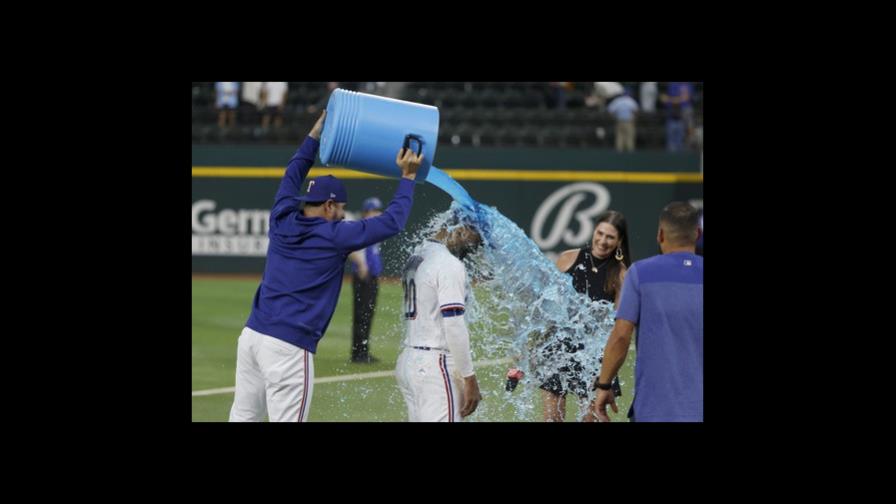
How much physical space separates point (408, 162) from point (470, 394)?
1.44 m

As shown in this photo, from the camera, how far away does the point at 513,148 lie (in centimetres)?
2116

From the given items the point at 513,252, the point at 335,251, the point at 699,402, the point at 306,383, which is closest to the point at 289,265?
the point at 335,251

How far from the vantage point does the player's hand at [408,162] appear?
22.5 ft

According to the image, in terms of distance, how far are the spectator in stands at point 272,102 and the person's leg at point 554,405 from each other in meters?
15.0

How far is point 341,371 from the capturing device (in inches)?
481

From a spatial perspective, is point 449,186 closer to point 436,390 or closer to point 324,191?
point 324,191

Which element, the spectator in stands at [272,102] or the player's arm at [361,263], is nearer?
the player's arm at [361,263]

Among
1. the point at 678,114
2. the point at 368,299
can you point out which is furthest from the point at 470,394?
the point at 678,114

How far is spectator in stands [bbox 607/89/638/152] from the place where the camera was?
70.4ft

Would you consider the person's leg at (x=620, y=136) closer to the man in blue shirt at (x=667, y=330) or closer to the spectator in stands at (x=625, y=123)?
the spectator in stands at (x=625, y=123)

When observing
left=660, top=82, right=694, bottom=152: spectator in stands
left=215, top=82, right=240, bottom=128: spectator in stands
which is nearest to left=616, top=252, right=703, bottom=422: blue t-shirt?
left=660, top=82, right=694, bottom=152: spectator in stands

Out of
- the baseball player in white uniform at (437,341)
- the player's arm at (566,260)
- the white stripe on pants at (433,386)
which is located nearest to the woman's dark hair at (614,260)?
the player's arm at (566,260)

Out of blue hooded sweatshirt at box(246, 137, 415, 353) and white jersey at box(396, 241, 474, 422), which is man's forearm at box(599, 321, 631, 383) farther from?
blue hooded sweatshirt at box(246, 137, 415, 353)

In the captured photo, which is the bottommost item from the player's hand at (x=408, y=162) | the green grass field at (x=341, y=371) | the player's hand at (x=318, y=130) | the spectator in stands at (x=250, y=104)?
the green grass field at (x=341, y=371)
